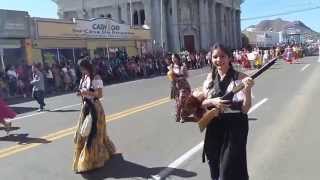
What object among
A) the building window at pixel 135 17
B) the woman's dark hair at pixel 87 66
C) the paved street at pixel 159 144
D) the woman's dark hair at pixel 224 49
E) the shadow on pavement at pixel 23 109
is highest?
the building window at pixel 135 17

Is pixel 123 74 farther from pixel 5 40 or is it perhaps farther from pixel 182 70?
pixel 182 70

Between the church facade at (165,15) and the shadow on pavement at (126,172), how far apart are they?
5375 cm

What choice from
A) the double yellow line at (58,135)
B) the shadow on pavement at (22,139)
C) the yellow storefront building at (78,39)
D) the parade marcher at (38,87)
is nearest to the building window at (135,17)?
the yellow storefront building at (78,39)

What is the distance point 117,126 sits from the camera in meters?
13.6

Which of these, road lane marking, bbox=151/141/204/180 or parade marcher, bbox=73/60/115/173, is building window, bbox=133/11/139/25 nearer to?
road lane marking, bbox=151/141/204/180

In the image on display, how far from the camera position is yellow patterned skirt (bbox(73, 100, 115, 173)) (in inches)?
336

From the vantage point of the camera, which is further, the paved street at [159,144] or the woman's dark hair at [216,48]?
the paved street at [159,144]

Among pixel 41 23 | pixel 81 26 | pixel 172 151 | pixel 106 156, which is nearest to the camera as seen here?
pixel 106 156

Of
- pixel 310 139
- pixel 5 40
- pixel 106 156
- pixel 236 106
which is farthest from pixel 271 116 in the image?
pixel 5 40

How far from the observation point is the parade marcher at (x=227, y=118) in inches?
211

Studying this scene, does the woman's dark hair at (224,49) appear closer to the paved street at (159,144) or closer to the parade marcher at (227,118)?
the parade marcher at (227,118)

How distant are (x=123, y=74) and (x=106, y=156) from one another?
99.0 feet

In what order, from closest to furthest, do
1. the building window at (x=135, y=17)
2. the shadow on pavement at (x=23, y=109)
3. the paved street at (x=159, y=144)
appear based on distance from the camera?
the paved street at (x=159, y=144) < the shadow on pavement at (x=23, y=109) < the building window at (x=135, y=17)

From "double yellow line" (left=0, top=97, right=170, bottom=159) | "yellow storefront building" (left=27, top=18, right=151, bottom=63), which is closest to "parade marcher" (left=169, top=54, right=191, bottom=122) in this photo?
"double yellow line" (left=0, top=97, right=170, bottom=159)
